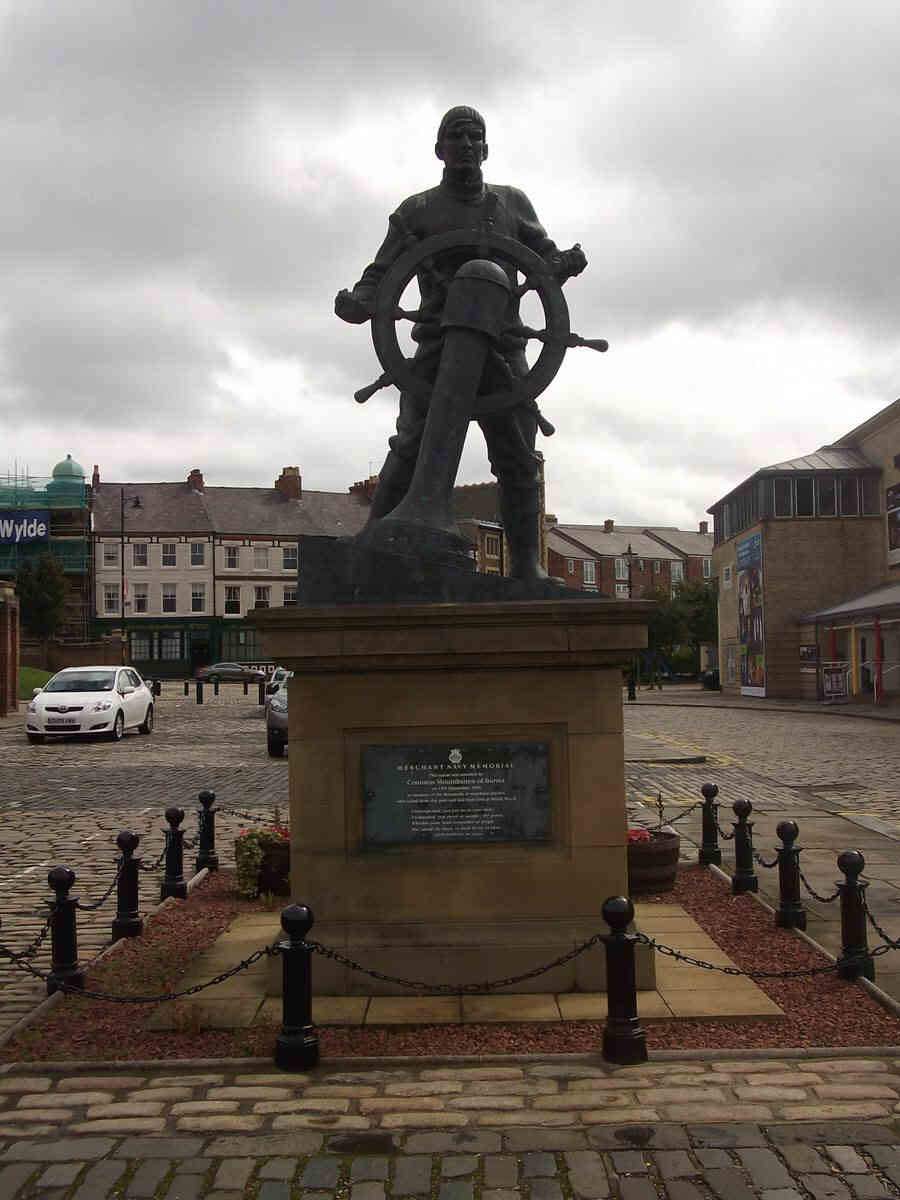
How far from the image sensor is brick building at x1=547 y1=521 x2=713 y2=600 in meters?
87.1

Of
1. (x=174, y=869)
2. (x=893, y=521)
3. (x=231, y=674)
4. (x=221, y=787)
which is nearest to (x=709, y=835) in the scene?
(x=174, y=869)

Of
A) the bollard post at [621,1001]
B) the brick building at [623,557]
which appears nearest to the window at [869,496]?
the brick building at [623,557]

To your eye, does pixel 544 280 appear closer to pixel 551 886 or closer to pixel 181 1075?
pixel 551 886

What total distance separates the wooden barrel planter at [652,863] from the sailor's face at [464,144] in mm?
4783

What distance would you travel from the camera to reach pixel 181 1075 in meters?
4.74

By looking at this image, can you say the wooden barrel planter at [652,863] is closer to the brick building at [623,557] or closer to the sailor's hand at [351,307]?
the sailor's hand at [351,307]

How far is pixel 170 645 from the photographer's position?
69.2 m

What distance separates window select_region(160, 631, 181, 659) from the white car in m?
44.9

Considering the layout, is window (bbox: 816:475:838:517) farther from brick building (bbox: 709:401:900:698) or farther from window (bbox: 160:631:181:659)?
window (bbox: 160:631:181:659)

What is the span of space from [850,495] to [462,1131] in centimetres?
4359

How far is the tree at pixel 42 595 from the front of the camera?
2263 inches

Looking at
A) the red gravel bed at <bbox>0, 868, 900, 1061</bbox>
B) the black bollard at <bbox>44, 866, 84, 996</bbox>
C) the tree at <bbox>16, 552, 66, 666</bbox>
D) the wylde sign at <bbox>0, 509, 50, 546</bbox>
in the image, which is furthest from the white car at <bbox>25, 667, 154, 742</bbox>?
the wylde sign at <bbox>0, 509, 50, 546</bbox>

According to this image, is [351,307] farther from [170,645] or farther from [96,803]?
[170,645]

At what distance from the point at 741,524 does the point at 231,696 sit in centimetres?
2390
